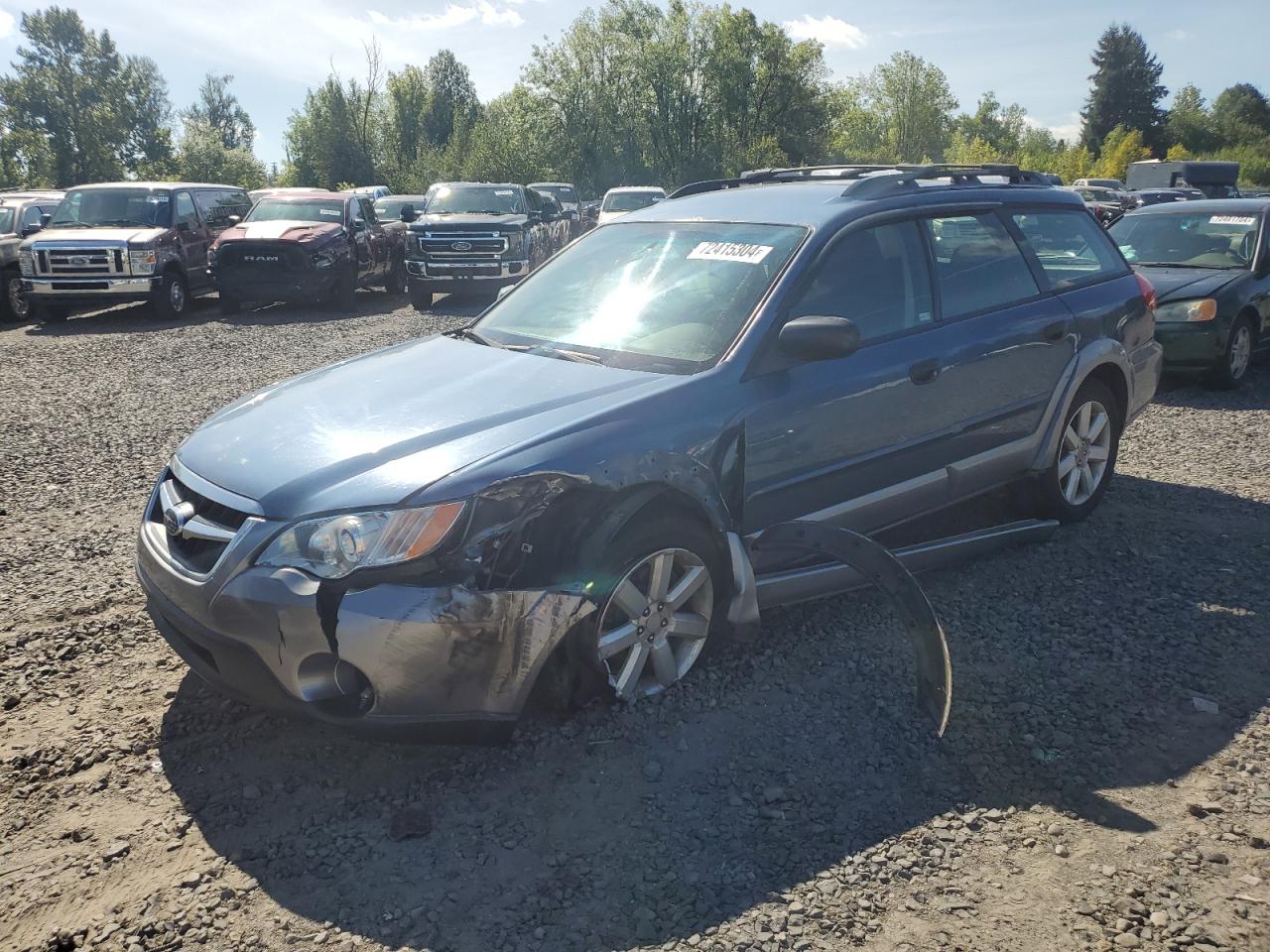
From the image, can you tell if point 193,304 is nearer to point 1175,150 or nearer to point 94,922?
point 94,922

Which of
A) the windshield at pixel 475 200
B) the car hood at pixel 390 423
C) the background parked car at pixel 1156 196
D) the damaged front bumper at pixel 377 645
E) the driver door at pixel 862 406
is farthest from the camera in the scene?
the background parked car at pixel 1156 196

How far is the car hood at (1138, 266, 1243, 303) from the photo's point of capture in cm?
891

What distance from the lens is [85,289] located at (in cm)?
1409

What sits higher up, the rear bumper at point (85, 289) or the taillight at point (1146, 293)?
the taillight at point (1146, 293)

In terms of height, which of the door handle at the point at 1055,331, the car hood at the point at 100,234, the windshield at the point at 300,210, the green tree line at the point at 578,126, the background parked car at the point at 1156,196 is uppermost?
the green tree line at the point at 578,126

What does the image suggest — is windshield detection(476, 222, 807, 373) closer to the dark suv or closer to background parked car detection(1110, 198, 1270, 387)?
the dark suv

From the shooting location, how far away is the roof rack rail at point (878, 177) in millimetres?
4520

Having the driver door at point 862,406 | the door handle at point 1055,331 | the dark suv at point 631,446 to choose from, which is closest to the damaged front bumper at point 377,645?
the dark suv at point 631,446

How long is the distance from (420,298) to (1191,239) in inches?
423

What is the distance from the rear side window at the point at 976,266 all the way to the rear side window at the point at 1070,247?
20cm

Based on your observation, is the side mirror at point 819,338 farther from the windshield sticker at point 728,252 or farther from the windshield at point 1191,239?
Result: the windshield at point 1191,239

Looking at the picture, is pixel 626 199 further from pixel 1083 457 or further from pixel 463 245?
pixel 1083 457

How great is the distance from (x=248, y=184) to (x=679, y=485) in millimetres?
69186

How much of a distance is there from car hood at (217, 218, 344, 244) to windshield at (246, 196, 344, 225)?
0.21 metres
